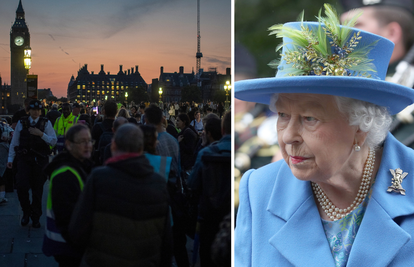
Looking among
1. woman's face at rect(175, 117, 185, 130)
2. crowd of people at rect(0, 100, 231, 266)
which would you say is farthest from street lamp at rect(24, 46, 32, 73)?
woman's face at rect(175, 117, 185, 130)

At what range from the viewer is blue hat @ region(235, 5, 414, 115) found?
0.98 meters

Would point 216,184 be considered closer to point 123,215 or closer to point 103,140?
point 123,215

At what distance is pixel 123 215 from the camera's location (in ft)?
4.66

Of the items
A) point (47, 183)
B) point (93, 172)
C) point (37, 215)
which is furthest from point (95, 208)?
point (37, 215)

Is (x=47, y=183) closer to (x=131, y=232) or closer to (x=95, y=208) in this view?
(x=95, y=208)

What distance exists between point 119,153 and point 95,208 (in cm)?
25

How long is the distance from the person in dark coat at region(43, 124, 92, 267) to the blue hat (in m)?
0.75

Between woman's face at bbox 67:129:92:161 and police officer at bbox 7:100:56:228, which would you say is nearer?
woman's face at bbox 67:129:92:161

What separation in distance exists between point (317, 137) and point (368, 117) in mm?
183

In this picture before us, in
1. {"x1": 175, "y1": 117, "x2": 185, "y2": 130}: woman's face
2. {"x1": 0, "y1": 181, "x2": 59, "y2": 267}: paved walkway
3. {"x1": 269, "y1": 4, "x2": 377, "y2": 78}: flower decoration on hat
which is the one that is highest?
{"x1": 269, "y1": 4, "x2": 377, "y2": 78}: flower decoration on hat

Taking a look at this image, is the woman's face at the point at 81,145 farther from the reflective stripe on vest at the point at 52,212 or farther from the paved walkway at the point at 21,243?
the paved walkway at the point at 21,243

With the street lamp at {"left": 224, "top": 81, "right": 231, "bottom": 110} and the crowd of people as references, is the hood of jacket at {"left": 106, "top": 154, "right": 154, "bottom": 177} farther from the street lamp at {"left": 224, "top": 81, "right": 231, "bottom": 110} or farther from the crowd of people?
the street lamp at {"left": 224, "top": 81, "right": 231, "bottom": 110}

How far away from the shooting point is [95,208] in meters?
1.39

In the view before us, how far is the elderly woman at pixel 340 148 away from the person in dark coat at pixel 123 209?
1.73 feet
